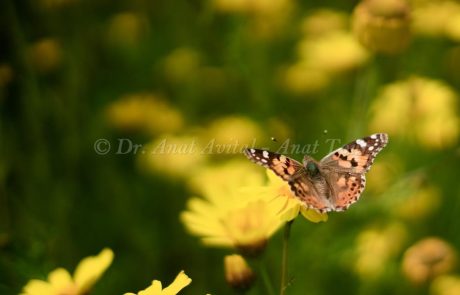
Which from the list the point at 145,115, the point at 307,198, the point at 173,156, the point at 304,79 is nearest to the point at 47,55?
the point at 145,115

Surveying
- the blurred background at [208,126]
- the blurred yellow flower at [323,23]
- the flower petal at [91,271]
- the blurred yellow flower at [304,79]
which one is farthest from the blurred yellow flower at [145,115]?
the flower petal at [91,271]

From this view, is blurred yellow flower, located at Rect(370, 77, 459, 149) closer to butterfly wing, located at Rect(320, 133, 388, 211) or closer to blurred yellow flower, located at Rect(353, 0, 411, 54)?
blurred yellow flower, located at Rect(353, 0, 411, 54)

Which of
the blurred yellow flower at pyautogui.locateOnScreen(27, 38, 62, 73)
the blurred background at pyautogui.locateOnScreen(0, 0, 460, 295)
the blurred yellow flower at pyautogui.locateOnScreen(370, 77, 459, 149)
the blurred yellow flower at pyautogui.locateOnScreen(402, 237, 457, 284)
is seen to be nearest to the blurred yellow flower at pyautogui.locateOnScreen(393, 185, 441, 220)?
the blurred background at pyautogui.locateOnScreen(0, 0, 460, 295)

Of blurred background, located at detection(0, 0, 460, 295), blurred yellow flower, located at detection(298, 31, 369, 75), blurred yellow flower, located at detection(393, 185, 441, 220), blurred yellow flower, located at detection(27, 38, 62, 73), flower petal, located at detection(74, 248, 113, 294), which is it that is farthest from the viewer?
blurred yellow flower, located at detection(298, 31, 369, 75)

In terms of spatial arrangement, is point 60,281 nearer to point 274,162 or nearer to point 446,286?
point 274,162

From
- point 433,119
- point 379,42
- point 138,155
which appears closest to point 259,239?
point 379,42
